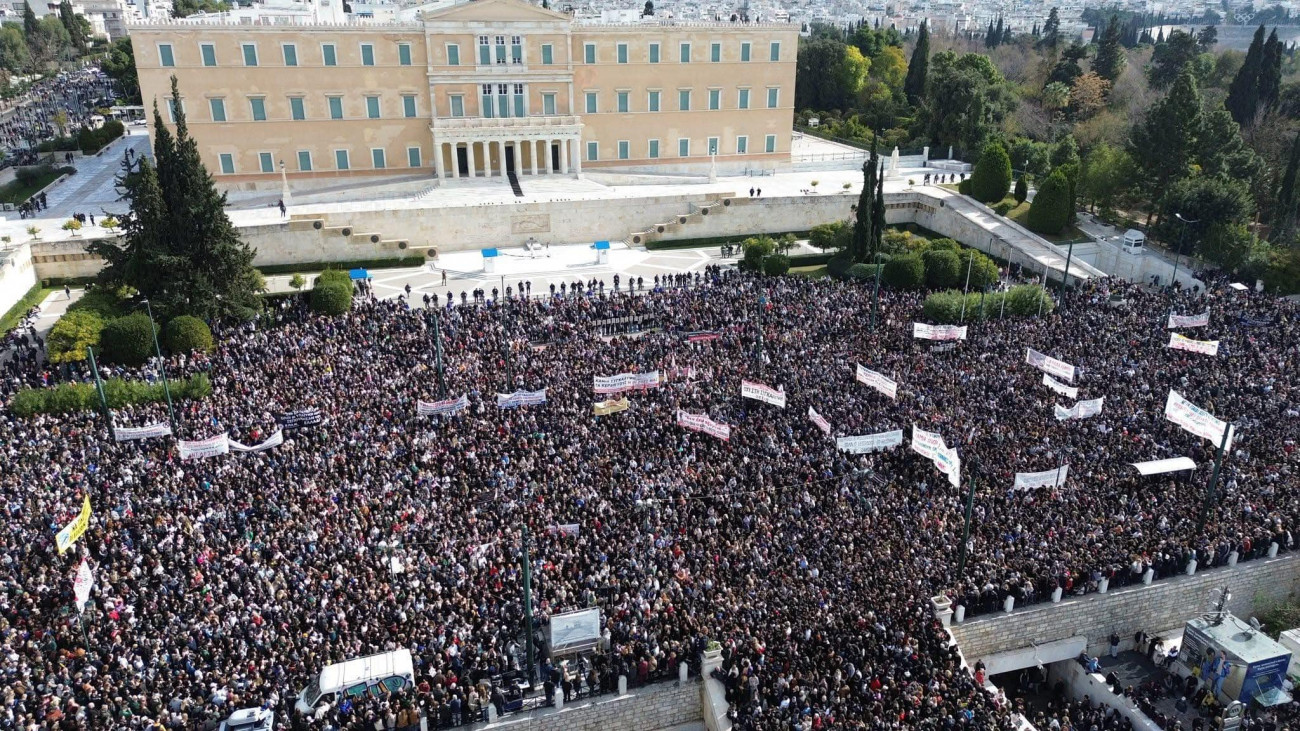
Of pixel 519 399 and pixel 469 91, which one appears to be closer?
pixel 519 399

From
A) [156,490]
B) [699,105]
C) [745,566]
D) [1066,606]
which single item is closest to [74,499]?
[156,490]

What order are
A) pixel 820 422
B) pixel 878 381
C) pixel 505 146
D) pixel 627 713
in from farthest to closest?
pixel 505 146, pixel 878 381, pixel 820 422, pixel 627 713

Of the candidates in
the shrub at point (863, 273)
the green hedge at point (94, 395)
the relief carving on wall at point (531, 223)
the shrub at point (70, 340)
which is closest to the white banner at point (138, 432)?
the green hedge at point (94, 395)

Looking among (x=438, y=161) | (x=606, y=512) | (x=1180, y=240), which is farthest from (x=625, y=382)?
(x=438, y=161)

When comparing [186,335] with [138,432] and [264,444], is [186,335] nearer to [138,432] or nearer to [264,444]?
[138,432]

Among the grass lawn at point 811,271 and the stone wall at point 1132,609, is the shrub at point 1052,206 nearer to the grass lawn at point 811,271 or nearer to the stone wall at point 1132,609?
the grass lawn at point 811,271

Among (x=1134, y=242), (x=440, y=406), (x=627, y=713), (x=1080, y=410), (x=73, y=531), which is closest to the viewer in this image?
(x=627, y=713)

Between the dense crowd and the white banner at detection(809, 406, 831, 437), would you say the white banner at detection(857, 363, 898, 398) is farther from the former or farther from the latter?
the white banner at detection(809, 406, 831, 437)
